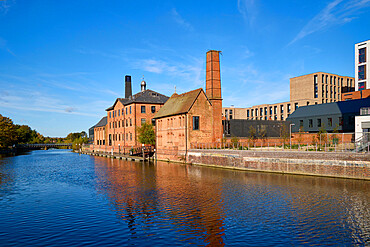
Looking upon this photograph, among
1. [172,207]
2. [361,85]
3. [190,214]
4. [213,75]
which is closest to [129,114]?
[213,75]

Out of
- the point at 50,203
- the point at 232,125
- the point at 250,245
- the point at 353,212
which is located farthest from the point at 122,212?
the point at 232,125

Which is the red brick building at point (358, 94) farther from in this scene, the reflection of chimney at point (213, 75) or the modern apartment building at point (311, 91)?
the reflection of chimney at point (213, 75)

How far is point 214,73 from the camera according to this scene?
51.0 m

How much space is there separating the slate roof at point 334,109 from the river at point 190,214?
38325mm


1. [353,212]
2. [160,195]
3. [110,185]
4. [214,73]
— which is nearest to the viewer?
[353,212]

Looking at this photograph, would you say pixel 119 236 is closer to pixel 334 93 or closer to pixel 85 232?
pixel 85 232

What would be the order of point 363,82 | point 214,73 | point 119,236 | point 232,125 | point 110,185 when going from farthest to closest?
point 363,82 < point 232,125 < point 214,73 < point 110,185 < point 119,236

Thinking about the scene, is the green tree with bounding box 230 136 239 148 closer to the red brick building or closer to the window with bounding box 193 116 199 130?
the window with bounding box 193 116 199 130

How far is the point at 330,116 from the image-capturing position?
63.4m

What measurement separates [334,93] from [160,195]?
95.8m

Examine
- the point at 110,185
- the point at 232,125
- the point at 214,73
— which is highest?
the point at 214,73

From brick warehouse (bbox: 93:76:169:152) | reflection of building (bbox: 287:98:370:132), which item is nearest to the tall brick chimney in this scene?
brick warehouse (bbox: 93:76:169:152)

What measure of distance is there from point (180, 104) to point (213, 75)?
26.9ft

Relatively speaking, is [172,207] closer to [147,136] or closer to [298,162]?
[298,162]
